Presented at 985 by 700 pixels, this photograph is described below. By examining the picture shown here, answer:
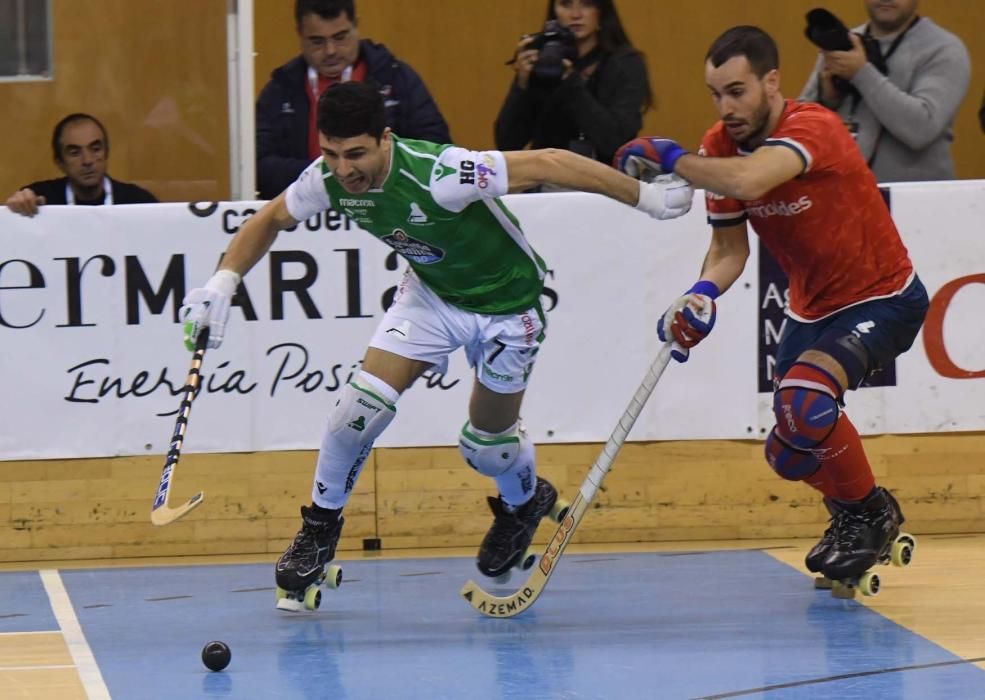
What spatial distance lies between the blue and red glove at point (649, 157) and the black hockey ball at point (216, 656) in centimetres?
201

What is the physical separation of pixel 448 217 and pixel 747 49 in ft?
3.67

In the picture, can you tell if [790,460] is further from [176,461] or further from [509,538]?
[176,461]

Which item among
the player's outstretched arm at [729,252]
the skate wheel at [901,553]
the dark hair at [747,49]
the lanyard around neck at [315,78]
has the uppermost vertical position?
the dark hair at [747,49]

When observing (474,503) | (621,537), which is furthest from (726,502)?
A: (474,503)

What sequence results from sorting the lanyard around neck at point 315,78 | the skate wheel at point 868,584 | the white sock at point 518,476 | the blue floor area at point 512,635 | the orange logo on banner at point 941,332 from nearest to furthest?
the blue floor area at point 512,635 → the skate wheel at point 868,584 → the white sock at point 518,476 → the orange logo on banner at point 941,332 → the lanyard around neck at point 315,78

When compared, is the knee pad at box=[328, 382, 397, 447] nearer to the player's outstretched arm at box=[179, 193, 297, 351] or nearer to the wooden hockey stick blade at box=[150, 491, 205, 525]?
the player's outstretched arm at box=[179, 193, 297, 351]

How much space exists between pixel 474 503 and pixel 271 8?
4038 millimetres

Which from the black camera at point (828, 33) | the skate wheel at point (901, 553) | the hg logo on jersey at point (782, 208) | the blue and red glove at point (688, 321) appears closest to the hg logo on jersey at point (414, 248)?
the blue and red glove at point (688, 321)

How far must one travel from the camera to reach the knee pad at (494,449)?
6.69 m

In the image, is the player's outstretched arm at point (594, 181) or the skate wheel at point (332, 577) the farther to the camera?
the skate wheel at point (332, 577)

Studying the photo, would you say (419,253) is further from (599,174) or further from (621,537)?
(621,537)

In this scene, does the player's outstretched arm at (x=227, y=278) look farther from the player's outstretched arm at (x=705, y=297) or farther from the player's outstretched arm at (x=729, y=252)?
the player's outstretched arm at (x=729, y=252)

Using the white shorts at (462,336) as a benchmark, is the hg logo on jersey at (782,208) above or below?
above

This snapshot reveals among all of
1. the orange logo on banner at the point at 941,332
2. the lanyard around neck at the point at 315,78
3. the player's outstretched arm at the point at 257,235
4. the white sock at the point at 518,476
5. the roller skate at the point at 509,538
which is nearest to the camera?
the player's outstretched arm at the point at 257,235
